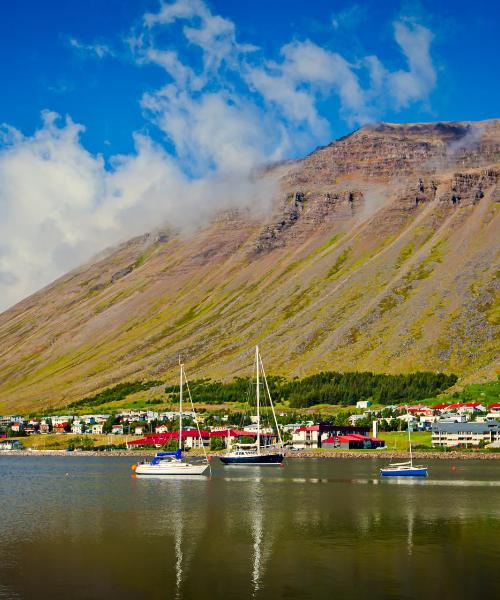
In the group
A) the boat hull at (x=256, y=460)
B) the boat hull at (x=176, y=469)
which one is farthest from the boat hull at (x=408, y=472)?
the boat hull at (x=176, y=469)

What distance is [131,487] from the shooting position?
12025 cm

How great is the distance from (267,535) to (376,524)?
41.9 ft

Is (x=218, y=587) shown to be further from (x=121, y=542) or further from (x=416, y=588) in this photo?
(x=121, y=542)

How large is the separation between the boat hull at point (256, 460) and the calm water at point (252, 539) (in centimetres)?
3573

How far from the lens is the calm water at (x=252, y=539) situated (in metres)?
50.3

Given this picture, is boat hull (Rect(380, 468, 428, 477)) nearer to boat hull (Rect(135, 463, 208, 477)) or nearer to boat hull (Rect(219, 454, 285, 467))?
boat hull (Rect(219, 454, 285, 467))

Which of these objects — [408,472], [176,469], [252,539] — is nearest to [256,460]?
[176,469]

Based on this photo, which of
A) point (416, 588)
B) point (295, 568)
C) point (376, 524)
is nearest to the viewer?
point (416, 588)

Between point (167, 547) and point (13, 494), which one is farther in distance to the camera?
point (13, 494)

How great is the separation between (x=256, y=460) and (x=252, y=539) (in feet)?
321

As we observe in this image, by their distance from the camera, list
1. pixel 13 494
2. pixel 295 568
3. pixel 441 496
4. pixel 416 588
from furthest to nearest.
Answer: pixel 13 494 < pixel 441 496 < pixel 295 568 < pixel 416 588

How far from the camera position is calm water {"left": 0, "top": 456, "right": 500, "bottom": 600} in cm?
5031

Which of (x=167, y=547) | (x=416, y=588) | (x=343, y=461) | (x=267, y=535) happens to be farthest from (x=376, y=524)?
(x=343, y=461)

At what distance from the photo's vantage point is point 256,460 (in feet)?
543
